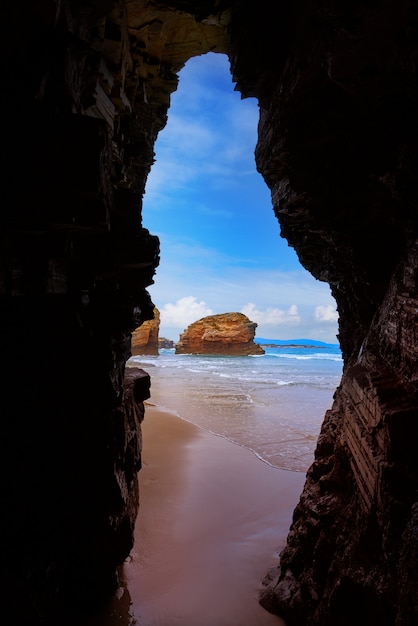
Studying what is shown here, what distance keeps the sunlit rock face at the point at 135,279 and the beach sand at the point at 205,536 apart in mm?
562

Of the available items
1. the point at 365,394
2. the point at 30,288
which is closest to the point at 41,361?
the point at 30,288

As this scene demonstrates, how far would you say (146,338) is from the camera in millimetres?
63719

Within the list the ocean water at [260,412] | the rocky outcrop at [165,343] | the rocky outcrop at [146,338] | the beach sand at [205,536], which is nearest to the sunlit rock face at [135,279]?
the beach sand at [205,536]

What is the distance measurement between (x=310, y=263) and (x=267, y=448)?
21.8ft

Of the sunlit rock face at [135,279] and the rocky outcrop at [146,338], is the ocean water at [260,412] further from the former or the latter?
the rocky outcrop at [146,338]

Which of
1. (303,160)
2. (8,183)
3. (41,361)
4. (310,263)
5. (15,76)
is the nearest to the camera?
(8,183)

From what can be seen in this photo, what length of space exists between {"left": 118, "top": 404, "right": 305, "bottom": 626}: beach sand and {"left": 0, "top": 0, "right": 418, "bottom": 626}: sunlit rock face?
562 mm

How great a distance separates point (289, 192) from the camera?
7082 millimetres

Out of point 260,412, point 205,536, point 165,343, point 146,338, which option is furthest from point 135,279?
point 165,343

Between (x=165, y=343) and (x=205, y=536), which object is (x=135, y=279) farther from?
(x=165, y=343)

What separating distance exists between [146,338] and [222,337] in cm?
1768

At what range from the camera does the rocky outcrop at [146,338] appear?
61781 millimetres

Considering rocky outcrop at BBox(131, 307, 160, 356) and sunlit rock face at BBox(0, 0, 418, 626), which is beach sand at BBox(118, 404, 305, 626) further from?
rocky outcrop at BBox(131, 307, 160, 356)

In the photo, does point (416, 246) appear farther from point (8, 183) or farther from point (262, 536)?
point (262, 536)
